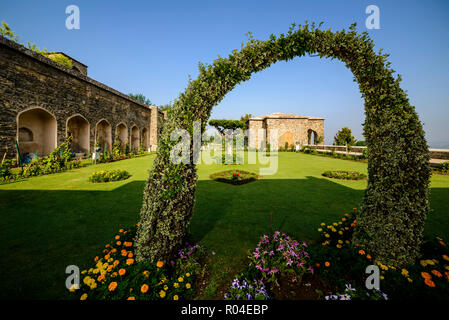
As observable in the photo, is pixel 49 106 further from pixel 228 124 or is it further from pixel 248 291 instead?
pixel 228 124

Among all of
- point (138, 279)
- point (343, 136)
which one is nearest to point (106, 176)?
point (138, 279)

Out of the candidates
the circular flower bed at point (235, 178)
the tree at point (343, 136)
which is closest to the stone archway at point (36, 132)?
the circular flower bed at point (235, 178)

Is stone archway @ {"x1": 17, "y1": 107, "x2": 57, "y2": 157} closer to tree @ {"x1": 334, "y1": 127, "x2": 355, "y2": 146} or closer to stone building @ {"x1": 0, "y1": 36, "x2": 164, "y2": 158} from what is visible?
stone building @ {"x1": 0, "y1": 36, "x2": 164, "y2": 158}

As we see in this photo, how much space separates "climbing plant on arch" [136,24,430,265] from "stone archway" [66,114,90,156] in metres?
15.8

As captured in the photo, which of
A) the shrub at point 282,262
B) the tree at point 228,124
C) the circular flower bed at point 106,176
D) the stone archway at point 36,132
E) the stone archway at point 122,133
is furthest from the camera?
the tree at point 228,124

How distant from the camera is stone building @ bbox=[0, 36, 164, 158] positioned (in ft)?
29.2

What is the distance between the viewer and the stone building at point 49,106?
351 inches

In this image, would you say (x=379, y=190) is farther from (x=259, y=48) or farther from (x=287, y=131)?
(x=287, y=131)

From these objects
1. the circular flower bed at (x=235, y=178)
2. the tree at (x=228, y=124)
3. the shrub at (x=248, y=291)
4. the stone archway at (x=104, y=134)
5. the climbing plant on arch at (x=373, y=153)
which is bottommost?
the shrub at (x=248, y=291)

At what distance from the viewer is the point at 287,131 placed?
2992 cm

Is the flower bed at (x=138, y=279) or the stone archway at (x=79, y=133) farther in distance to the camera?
the stone archway at (x=79, y=133)

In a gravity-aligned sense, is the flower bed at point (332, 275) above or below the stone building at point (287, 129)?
below

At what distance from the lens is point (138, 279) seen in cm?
206

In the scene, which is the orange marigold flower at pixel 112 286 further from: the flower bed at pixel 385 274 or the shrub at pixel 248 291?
the flower bed at pixel 385 274
